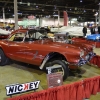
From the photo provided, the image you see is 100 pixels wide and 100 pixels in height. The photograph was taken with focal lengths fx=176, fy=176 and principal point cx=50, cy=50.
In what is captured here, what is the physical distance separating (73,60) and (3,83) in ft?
7.10

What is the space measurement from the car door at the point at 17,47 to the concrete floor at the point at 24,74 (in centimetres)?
53

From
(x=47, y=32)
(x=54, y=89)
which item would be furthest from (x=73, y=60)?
(x=47, y=32)

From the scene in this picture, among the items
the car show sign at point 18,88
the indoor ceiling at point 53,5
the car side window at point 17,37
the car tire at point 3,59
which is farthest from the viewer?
the indoor ceiling at point 53,5

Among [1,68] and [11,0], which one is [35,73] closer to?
[1,68]

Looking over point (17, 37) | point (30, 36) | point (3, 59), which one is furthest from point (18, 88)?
point (3, 59)

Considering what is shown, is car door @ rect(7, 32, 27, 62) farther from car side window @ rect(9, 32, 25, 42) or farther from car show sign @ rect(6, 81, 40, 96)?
car show sign @ rect(6, 81, 40, 96)

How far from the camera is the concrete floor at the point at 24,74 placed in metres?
5.26

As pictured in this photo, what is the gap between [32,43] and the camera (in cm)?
585

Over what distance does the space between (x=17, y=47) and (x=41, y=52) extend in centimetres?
107

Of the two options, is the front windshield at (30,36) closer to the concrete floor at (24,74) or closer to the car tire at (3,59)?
the car tire at (3,59)

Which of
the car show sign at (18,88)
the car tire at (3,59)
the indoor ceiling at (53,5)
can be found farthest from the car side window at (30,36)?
the indoor ceiling at (53,5)

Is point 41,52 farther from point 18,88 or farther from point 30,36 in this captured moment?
point 18,88

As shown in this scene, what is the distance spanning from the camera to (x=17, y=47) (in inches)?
242

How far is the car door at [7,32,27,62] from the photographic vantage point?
602 centimetres
